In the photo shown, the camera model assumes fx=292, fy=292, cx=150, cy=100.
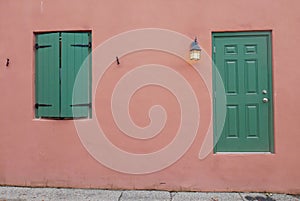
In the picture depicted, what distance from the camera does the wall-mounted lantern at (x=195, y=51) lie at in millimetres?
4203

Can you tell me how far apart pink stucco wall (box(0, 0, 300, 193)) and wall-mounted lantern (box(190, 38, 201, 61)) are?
171 millimetres

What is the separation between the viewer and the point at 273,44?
14.0ft

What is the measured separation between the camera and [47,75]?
4.48 metres

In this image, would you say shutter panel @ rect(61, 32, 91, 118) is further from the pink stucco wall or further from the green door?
the green door

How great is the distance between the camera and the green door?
4270 millimetres

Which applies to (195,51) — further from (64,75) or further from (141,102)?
(64,75)

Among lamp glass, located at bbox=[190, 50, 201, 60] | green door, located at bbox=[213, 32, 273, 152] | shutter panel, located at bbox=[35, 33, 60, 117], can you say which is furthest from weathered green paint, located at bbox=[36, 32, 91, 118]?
green door, located at bbox=[213, 32, 273, 152]

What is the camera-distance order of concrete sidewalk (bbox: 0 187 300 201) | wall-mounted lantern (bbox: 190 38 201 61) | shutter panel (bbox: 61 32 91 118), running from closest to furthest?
concrete sidewalk (bbox: 0 187 300 201) → wall-mounted lantern (bbox: 190 38 201 61) → shutter panel (bbox: 61 32 91 118)

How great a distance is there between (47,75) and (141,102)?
1509 mm

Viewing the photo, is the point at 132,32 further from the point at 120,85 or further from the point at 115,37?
the point at 120,85

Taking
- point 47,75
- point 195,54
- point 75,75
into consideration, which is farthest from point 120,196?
point 195,54

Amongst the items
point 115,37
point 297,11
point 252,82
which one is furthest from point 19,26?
point 297,11

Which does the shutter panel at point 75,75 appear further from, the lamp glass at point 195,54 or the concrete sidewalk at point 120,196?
the lamp glass at point 195,54

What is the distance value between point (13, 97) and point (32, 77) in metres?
0.43
